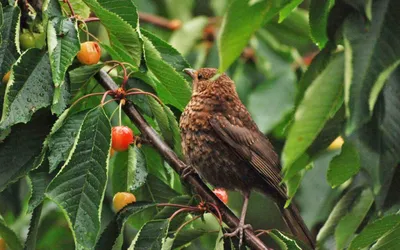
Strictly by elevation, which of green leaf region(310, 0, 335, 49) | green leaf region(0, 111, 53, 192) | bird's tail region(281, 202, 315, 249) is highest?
green leaf region(310, 0, 335, 49)

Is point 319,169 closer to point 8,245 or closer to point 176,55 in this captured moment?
point 176,55

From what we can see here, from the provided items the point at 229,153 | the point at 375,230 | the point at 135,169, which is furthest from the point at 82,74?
the point at 375,230

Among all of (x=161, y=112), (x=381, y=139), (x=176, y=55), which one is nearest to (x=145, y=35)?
(x=176, y=55)

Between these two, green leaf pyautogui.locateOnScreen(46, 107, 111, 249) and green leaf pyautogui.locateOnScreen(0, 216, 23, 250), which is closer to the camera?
green leaf pyautogui.locateOnScreen(46, 107, 111, 249)

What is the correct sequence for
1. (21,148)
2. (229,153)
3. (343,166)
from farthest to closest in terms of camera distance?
(229,153) → (21,148) → (343,166)

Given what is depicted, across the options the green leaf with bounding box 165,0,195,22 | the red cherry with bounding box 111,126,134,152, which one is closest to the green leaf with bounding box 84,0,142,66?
the red cherry with bounding box 111,126,134,152

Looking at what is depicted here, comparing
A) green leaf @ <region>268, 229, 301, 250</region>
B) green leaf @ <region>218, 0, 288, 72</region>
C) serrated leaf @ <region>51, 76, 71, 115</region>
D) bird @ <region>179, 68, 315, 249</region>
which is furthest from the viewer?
bird @ <region>179, 68, 315, 249</region>

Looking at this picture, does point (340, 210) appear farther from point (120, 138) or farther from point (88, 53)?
point (88, 53)

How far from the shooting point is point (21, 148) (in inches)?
131

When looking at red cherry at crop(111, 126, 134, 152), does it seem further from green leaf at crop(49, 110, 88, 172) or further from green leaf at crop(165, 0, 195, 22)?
green leaf at crop(165, 0, 195, 22)

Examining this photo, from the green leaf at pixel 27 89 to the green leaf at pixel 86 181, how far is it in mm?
197

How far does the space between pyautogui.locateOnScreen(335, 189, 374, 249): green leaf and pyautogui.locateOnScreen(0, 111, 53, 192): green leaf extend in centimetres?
132

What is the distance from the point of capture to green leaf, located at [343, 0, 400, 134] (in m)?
1.90

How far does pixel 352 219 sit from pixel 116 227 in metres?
1.16
